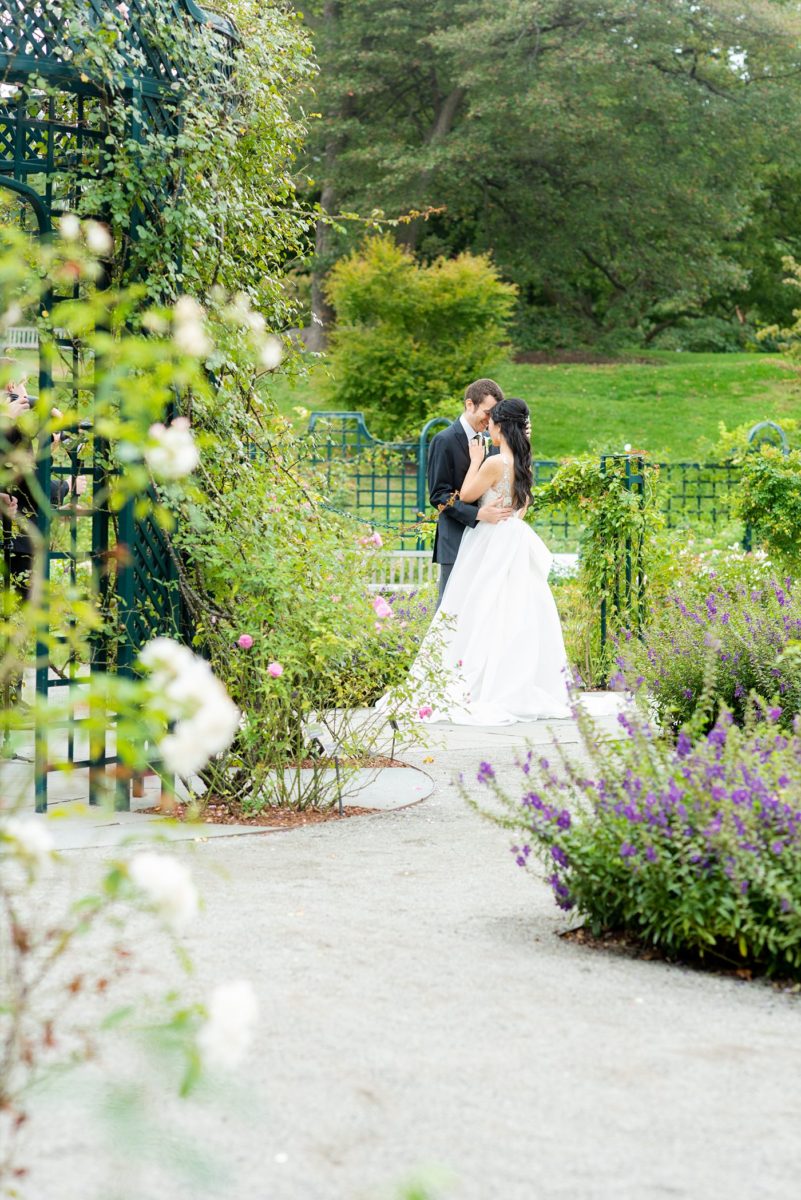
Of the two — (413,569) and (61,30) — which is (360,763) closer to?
(61,30)

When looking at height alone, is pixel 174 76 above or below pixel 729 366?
below

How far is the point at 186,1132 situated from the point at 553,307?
3805 cm

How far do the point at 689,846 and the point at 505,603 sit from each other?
532 cm

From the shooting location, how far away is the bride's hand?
9.28m

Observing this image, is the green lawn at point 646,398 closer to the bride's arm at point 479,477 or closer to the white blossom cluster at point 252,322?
the bride's arm at point 479,477

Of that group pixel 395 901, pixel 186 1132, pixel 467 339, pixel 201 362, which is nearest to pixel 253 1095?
pixel 186 1132

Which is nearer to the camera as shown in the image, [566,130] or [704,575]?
[704,575]

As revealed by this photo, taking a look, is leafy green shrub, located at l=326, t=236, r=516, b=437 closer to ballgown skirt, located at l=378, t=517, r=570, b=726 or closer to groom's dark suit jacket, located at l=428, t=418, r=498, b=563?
groom's dark suit jacket, located at l=428, t=418, r=498, b=563

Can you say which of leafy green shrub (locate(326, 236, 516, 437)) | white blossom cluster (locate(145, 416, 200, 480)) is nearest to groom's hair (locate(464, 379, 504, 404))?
white blossom cluster (locate(145, 416, 200, 480))

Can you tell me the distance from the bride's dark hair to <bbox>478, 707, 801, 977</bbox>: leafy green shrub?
15.3 ft

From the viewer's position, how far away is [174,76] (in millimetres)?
A: 6277

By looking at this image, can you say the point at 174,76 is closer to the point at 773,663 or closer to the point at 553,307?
the point at 773,663

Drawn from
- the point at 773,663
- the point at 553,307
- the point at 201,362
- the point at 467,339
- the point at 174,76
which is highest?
the point at 553,307

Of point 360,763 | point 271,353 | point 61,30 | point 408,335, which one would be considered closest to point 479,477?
point 360,763
